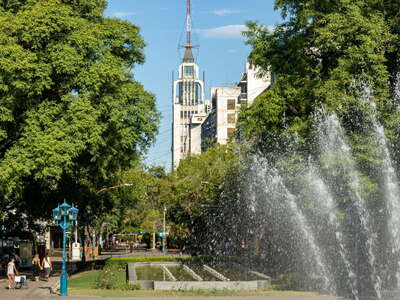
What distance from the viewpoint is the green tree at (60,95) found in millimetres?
33750

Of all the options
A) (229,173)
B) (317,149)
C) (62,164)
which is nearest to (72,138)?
(62,164)

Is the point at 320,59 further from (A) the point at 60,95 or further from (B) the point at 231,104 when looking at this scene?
(B) the point at 231,104

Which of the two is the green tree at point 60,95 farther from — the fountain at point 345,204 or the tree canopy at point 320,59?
the fountain at point 345,204

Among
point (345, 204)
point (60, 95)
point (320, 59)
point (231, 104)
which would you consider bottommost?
point (345, 204)

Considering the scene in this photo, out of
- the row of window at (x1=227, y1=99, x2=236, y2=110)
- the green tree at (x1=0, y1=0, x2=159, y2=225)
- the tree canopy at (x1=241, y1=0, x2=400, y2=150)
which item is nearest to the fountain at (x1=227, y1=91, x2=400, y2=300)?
the tree canopy at (x1=241, y1=0, x2=400, y2=150)

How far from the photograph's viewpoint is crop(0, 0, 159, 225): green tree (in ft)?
111

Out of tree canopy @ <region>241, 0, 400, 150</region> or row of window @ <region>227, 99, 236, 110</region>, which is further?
row of window @ <region>227, 99, 236, 110</region>

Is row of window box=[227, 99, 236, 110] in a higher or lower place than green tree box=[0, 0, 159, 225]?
higher

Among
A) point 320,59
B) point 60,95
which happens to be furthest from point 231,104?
point 320,59

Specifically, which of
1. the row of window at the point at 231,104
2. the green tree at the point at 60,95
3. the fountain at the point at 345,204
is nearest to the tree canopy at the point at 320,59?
the fountain at the point at 345,204

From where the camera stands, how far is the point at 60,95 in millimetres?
36844

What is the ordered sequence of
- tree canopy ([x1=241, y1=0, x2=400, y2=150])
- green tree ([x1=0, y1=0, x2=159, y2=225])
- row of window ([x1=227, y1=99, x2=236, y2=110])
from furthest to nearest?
row of window ([x1=227, y1=99, x2=236, y2=110]) < green tree ([x1=0, y1=0, x2=159, y2=225]) < tree canopy ([x1=241, y1=0, x2=400, y2=150])

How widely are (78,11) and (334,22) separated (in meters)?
16.1

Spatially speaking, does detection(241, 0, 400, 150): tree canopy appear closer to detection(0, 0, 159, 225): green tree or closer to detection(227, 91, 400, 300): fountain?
detection(227, 91, 400, 300): fountain
